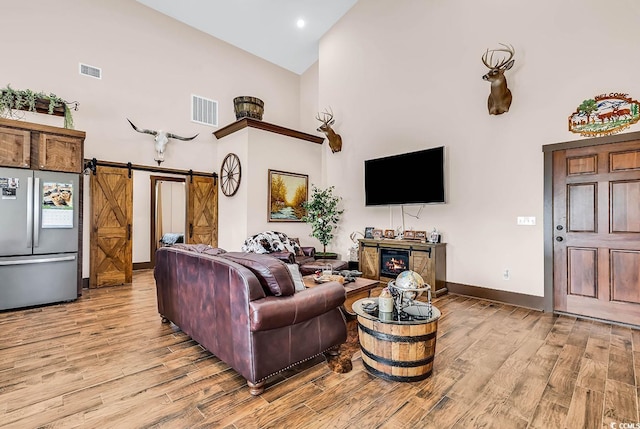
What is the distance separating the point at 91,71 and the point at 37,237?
2.99 meters

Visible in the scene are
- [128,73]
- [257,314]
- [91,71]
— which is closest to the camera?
[257,314]

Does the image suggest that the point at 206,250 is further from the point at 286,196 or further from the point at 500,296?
the point at 500,296

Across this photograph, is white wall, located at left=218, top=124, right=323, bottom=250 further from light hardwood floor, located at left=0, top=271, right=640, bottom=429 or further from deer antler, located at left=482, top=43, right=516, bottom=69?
deer antler, located at left=482, top=43, right=516, bottom=69

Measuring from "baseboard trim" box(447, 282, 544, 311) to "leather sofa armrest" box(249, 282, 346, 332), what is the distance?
306cm

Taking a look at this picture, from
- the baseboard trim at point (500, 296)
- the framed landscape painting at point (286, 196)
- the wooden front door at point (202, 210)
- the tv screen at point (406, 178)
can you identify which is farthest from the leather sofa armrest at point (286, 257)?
the baseboard trim at point (500, 296)

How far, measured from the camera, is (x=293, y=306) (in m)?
2.13

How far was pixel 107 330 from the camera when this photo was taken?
128 inches

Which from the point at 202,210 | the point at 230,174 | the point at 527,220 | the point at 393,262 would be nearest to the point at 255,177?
the point at 230,174

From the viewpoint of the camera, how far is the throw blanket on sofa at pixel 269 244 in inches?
210

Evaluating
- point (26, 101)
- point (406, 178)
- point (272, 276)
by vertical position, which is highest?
point (26, 101)

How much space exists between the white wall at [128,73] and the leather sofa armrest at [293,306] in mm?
4832

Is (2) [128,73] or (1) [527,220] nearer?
(1) [527,220]

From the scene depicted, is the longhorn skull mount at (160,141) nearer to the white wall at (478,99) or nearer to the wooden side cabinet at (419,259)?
the white wall at (478,99)

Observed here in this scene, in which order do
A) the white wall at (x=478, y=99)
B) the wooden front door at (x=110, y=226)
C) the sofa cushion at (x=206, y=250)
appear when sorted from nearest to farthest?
the sofa cushion at (x=206, y=250) < the white wall at (x=478, y=99) < the wooden front door at (x=110, y=226)
